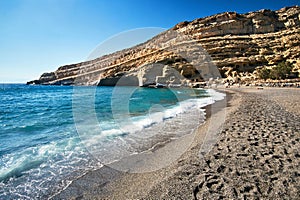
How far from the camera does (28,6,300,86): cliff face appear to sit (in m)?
50.4

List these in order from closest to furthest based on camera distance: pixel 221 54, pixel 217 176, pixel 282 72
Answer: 1. pixel 217 176
2. pixel 282 72
3. pixel 221 54

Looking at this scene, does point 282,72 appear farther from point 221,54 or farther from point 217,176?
point 217,176

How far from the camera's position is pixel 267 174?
11.5ft

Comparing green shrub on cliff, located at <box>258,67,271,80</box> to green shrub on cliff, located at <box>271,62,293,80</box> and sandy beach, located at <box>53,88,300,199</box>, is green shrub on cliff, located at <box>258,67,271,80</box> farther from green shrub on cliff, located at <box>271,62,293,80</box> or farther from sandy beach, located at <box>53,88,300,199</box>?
sandy beach, located at <box>53,88,300,199</box>

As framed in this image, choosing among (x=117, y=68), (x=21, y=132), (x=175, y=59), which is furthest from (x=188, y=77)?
(x=21, y=132)

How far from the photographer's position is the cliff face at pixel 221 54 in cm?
5041

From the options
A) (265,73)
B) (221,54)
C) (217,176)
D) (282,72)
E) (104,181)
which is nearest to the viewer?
(217,176)

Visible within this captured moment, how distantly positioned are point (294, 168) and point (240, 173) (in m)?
1.15

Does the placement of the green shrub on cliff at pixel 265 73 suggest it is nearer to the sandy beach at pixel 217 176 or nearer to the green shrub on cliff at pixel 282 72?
the green shrub on cliff at pixel 282 72

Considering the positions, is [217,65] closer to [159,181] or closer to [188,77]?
[188,77]

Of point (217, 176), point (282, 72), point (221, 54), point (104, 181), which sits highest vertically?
point (221, 54)

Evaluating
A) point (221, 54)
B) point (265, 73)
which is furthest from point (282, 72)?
point (221, 54)

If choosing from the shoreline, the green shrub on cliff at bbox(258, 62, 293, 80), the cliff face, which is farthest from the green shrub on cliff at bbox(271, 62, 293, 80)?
the shoreline

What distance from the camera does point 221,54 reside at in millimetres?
56250
